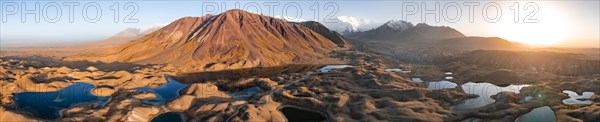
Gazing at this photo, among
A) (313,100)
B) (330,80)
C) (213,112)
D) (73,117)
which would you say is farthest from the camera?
(330,80)

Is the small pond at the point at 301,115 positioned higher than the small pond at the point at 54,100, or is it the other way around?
the small pond at the point at 54,100

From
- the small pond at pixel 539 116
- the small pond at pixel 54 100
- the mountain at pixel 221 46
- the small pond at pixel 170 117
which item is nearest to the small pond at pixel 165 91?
the small pond at pixel 170 117

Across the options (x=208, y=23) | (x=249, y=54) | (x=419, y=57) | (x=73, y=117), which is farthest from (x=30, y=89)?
(x=419, y=57)

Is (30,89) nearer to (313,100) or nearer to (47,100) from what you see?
(47,100)

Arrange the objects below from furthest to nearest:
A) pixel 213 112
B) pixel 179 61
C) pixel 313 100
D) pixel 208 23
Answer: pixel 208 23, pixel 179 61, pixel 313 100, pixel 213 112

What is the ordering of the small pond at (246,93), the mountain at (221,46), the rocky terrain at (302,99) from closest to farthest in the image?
the rocky terrain at (302,99) < the small pond at (246,93) < the mountain at (221,46)

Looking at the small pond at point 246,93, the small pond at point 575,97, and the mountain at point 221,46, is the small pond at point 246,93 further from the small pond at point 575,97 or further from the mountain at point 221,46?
the small pond at point 575,97

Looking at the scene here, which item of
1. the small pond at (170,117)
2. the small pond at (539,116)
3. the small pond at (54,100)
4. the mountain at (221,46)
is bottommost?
the small pond at (170,117)
